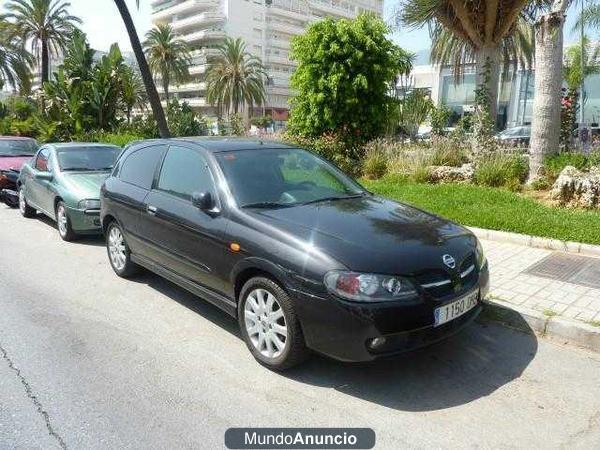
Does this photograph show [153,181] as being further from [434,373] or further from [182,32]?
[182,32]

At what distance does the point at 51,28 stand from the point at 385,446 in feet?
118

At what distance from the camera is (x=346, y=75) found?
1266 centimetres

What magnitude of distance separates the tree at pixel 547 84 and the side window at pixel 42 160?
28.9 feet

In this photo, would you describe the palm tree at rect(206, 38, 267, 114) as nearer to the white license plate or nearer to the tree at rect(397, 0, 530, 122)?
the tree at rect(397, 0, 530, 122)

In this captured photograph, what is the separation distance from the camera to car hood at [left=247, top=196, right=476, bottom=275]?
3.46 meters

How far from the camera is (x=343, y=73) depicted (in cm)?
1259

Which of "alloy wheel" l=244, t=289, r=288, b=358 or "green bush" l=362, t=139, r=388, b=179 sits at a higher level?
"green bush" l=362, t=139, r=388, b=179

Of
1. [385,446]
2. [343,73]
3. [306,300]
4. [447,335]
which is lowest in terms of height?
[385,446]

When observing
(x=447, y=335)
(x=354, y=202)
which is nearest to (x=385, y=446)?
(x=447, y=335)

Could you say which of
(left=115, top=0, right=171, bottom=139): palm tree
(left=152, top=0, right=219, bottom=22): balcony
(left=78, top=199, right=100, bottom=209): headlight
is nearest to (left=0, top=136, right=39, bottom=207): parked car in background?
(left=115, top=0, right=171, bottom=139): palm tree

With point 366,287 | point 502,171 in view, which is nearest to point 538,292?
point 366,287

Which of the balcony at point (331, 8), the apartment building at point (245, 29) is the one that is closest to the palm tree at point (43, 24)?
the apartment building at point (245, 29)

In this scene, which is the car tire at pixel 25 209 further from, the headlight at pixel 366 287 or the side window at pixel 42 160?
the headlight at pixel 366 287

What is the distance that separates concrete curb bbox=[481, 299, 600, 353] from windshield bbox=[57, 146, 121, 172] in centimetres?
696
